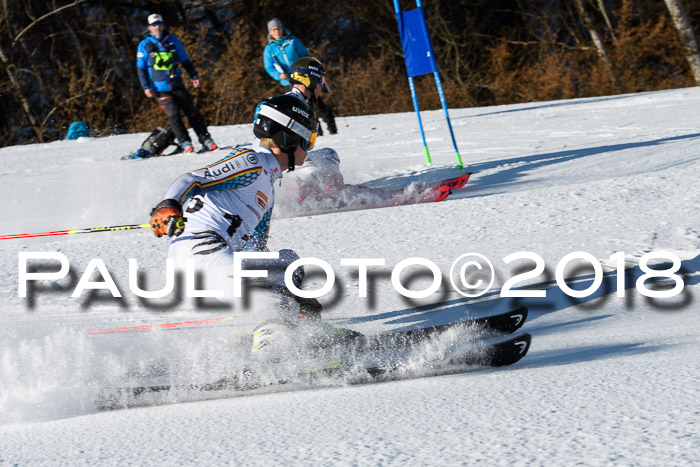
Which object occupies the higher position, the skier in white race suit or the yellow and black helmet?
the yellow and black helmet

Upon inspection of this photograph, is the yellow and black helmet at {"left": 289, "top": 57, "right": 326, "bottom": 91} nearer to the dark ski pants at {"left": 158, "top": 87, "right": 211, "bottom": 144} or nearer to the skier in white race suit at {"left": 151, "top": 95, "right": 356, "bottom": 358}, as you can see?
the dark ski pants at {"left": 158, "top": 87, "right": 211, "bottom": 144}

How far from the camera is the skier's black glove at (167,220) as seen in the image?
3.00 meters

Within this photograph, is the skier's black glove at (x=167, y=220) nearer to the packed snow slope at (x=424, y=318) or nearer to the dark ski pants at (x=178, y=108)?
the packed snow slope at (x=424, y=318)

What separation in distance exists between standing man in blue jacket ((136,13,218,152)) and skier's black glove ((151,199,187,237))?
6.52 meters

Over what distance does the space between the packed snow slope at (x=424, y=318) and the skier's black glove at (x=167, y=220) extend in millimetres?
573

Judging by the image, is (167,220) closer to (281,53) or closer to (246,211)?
(246,211)

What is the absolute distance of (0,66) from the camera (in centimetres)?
1816

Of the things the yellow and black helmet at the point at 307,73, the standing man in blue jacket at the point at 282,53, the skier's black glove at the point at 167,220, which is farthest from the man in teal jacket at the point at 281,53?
the skier's black glove at the point at 167,220

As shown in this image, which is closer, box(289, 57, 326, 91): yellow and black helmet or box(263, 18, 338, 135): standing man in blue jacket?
box(289, 57, 326, 91): yellow and black helmet

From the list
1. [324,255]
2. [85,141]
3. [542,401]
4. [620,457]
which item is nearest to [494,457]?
[620,457]

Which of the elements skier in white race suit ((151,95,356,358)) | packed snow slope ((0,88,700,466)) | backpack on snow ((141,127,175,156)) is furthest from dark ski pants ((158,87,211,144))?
skier in white race suit ((151,95,356,358))

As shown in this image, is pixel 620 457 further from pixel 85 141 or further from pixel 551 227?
pixel 85 141

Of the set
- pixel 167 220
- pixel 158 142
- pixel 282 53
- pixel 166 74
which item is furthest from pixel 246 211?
pixel 282 53

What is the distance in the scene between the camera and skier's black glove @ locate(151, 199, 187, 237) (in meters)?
3.00
